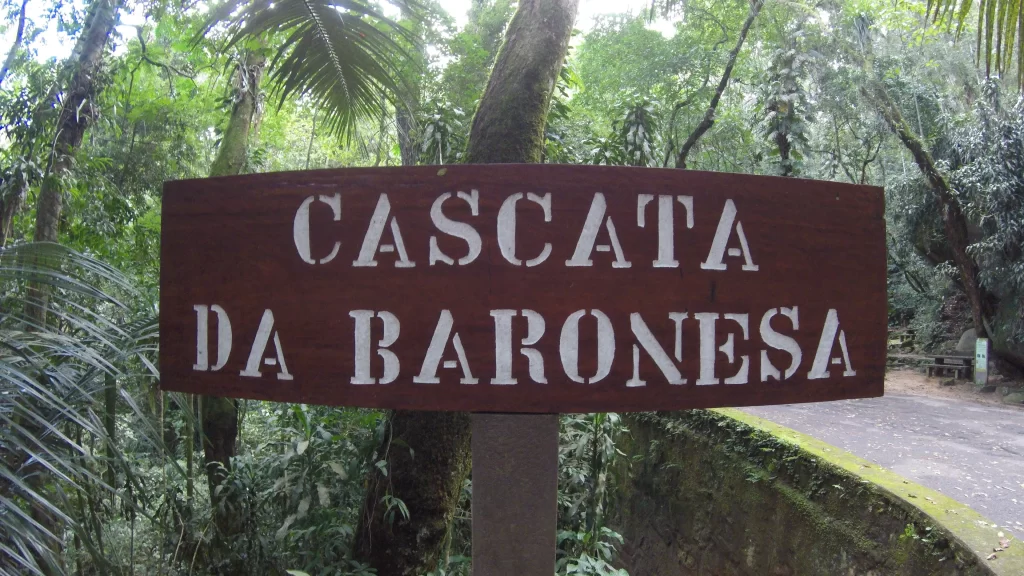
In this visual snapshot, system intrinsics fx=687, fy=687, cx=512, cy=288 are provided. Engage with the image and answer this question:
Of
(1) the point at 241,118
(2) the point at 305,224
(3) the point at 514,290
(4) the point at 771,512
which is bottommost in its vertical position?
(4) the point at 771,512

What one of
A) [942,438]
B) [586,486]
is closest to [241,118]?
[586,486]

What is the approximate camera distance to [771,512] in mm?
4934

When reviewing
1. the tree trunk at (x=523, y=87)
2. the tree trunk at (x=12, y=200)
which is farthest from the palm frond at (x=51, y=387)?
the tree trunk at (x=12, y=200)

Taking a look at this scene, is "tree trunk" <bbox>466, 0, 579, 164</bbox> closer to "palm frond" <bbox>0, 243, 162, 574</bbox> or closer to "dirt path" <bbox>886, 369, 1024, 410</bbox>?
"palm frond" <bbox>0, 243, 162, 574</bbox>

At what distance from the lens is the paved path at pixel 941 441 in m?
5.63

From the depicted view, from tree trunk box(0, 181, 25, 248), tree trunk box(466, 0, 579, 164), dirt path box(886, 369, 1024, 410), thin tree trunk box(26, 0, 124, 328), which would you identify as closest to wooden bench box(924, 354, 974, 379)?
dirt path box(886, 369, 1024, 410)

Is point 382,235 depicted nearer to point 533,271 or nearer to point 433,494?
point 533,271

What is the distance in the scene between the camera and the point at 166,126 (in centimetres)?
1039

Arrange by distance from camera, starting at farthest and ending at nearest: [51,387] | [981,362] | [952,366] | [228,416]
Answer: [952,366] → [981,362] → [228,416] → [51,387]

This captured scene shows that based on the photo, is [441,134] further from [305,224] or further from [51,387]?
[305,224]

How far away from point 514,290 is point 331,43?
6.32 ft

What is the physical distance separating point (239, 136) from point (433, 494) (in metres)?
4.28

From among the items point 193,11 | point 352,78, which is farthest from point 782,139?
point 352,78

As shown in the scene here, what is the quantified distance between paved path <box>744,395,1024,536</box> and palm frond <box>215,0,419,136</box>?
491 centimetres
